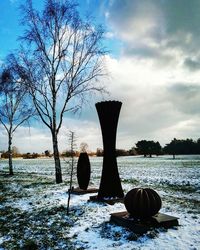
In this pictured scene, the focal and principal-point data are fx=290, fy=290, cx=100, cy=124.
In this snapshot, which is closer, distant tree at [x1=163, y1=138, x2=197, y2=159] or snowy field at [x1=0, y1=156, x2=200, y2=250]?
snowy field at [x1=0, y1=156, x2=200, y2=250]

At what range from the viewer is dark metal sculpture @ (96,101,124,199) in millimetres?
12320

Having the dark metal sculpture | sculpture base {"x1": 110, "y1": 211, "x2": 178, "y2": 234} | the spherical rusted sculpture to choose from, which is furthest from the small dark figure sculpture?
the spherical rusted sculpture

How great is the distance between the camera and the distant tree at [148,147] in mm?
84812

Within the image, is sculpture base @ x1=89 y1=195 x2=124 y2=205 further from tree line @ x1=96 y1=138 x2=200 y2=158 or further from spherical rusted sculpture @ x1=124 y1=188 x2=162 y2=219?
tree line @ x1=96 y1=138 x2=200 y2=158

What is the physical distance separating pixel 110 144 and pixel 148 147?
73.8 meters

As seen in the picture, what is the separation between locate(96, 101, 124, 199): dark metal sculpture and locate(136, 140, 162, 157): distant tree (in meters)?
72.5

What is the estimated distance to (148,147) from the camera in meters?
84.8

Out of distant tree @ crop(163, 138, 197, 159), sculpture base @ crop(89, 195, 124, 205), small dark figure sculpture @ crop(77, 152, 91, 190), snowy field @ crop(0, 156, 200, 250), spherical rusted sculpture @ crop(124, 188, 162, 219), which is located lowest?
snowy field @ crop(0, 156, 200, 250)

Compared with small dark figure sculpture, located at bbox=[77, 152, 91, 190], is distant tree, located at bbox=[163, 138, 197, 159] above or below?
above

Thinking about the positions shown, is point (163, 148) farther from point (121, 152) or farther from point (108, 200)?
point (108, 200)

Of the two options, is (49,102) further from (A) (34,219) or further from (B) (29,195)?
(A) (34,219)

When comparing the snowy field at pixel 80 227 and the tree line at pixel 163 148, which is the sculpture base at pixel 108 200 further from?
the tree line at pixel 163 148

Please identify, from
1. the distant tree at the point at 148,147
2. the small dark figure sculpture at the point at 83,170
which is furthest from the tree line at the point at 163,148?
the small dark figure sculpture at the point at 83,170

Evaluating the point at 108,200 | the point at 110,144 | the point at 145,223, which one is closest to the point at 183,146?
the point at 110,144
